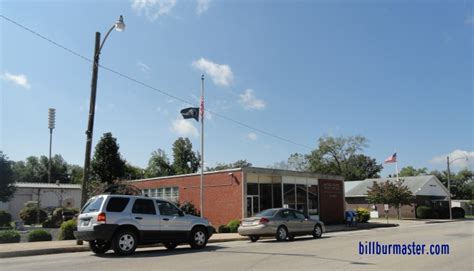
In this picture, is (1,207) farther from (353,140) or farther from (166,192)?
(353,140)

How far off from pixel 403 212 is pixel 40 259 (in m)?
46.9

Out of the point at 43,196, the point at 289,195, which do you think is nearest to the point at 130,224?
the point at 289,195

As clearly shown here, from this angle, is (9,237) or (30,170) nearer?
(9,237)

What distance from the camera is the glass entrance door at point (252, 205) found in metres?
30.1

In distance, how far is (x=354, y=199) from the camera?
58.4 meters

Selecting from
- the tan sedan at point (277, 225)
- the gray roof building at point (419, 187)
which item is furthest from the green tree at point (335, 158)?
the tan sedan at point (277, 225)

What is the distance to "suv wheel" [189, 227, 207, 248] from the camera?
52.7 ft

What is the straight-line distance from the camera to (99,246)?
1484 centimetres

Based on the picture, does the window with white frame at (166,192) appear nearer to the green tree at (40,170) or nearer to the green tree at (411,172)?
the green tree at (40,170)

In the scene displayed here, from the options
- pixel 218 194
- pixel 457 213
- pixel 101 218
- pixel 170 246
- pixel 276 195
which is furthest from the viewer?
pixel 457 213

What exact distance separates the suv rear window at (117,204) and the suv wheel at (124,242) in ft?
2.30

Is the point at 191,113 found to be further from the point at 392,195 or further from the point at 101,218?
the point at 392,195

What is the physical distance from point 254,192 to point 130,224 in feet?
56.6

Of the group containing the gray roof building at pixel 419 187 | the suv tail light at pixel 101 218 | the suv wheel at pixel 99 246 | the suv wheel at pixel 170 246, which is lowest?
the suv wheel at pixel 170 246
